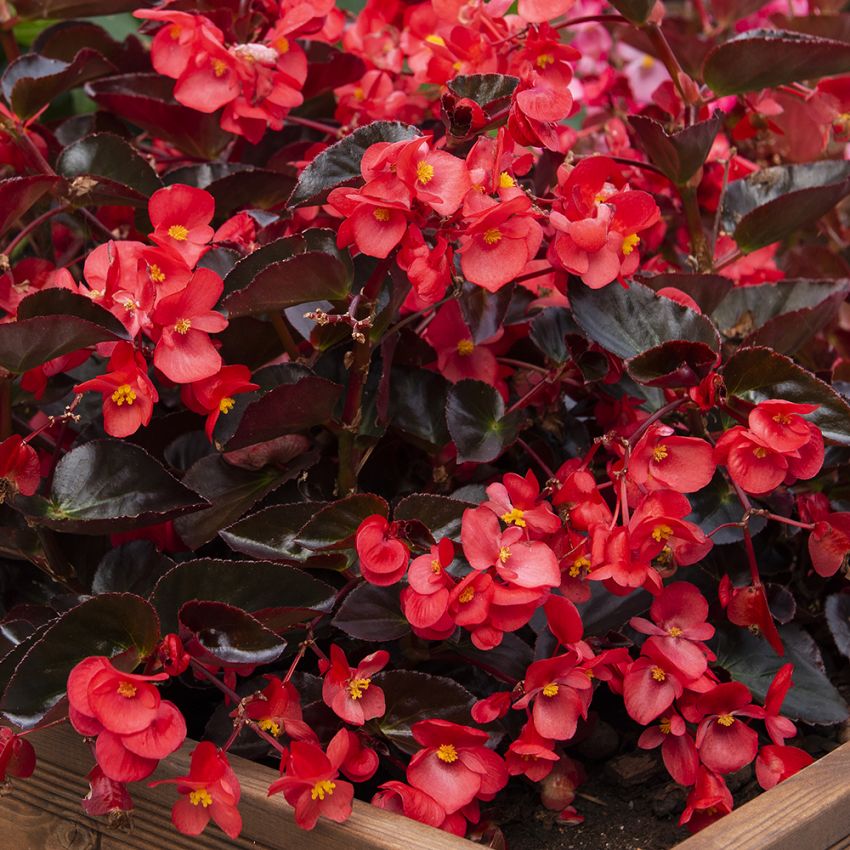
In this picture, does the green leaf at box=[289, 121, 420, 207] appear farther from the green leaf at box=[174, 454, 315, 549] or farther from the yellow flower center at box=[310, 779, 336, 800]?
the yellow flower center at box=[310, 779, 336, 800]

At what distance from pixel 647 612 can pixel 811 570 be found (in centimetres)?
14

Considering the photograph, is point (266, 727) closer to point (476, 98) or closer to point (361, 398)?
point (361, 398)

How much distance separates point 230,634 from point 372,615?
0.09 metres

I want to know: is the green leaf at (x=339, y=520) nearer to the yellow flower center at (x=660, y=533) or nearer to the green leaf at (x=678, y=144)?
the yellow flower center at (x=660, y=533)

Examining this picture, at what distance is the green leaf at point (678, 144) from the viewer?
767 mm

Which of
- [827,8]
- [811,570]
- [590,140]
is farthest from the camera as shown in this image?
[827,8]

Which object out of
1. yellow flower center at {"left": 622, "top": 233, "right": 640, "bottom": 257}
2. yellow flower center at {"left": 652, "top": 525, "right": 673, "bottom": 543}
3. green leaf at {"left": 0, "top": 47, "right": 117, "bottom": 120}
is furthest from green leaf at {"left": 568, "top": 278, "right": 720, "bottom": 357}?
green leaf at {"left": 0, "top": 47, "right": 117, "bottom": 120}

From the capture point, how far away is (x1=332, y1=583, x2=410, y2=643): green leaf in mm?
→ 655

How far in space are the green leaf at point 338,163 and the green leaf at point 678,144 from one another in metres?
0.17

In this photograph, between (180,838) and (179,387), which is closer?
(180,838)

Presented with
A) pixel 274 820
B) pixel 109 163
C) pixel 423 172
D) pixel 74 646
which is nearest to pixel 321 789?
pixel 274 820

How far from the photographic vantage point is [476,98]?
69 cm

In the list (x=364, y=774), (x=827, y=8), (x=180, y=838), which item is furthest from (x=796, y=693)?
(x=827, y=8)

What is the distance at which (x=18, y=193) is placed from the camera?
72 cm
